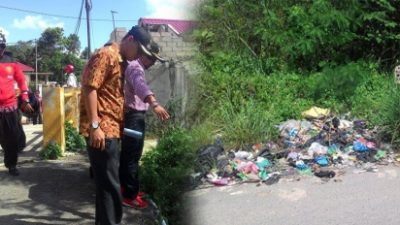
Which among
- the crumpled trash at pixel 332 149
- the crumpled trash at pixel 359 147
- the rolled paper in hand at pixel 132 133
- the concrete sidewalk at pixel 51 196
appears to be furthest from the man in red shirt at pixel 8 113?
the crumpled trash at pixel 359 147

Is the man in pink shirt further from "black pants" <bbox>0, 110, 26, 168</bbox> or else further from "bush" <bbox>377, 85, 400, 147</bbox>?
"bush" <bbox>377, 85, 400, 147</bbox>

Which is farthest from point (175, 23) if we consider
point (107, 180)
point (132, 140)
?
point (132, 140)

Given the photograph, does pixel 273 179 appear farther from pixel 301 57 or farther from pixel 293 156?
pixel 301 57

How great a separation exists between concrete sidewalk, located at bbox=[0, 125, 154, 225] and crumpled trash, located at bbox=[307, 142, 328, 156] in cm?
274

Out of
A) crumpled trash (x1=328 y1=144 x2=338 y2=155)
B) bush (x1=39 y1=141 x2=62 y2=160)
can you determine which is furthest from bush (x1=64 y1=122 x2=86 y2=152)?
crumpled trash (x1=328 y1=144 x2=338 y2=155)

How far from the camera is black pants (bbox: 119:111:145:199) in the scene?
14.0ft

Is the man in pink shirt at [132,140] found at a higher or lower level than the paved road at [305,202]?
higher

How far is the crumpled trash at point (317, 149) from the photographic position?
6.40m

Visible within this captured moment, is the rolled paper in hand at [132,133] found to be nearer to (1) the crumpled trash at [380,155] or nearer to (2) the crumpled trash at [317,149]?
(2) the crumpled trash at [317,149]

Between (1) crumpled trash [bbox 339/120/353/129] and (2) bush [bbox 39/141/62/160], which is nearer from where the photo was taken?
(2) bush [bbox 39/141/62/160]

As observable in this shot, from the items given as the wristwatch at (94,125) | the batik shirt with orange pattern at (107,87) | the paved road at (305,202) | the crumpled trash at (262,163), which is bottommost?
the paved road at (305,202)

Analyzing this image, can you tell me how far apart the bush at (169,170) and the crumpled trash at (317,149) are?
6.88 feet

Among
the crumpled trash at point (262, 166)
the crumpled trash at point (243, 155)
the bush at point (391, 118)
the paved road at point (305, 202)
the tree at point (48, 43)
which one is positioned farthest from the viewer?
the tree at point (48, 43)

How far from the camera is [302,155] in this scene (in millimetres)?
6367
